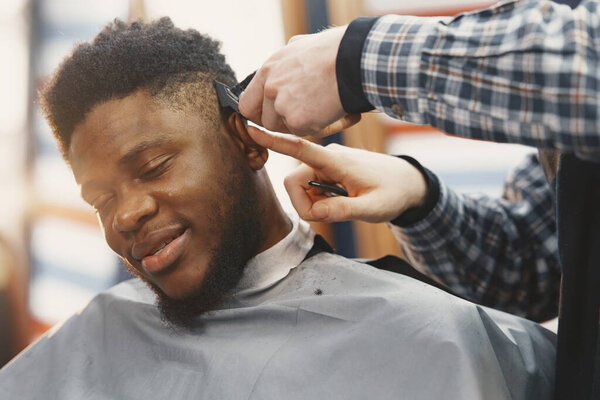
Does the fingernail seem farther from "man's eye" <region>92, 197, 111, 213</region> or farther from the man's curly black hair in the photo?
"man's eye" <region>92, 197, 111, 213</region>

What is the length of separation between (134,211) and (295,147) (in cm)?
39

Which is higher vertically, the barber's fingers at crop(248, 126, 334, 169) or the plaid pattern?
the plaid pattern

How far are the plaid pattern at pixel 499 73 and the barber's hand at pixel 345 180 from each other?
328mm

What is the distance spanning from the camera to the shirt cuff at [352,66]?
113 centimetres

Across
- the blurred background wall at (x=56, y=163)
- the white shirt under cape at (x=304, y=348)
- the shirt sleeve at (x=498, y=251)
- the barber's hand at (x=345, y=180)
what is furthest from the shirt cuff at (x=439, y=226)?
the blurred background wall at (x=56, y=163)

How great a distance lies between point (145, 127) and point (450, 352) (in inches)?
33.0

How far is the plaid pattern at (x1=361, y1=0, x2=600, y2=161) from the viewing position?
37.7 inches

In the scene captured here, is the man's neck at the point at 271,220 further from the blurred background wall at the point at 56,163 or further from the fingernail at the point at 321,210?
the blurred background wall at the point at 56,163

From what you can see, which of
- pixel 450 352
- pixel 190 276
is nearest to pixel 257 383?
pixel 190 276

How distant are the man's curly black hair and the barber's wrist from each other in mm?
590

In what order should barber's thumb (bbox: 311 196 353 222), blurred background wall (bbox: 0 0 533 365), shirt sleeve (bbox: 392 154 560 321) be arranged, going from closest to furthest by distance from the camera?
barber's thumb (bbox: 311 196 353 222) < shirt sleeve (bbox: 392 154 560 321) < blurred background wall (bbox: 0 0 533 365)

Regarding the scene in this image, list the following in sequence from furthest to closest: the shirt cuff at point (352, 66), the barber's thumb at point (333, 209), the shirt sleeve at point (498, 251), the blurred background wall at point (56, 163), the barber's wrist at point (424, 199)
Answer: the blurred background wall at point (56, 163), the shirt sleeve at point (498, 251), the barber's wrist at point (424, 199), the barber's thumb at point (333, 209), the shirt cuff at point (352, 66)

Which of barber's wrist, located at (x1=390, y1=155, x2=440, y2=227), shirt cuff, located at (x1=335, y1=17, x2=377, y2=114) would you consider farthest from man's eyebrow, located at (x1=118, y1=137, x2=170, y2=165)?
barber's wrist, located at (x1=390, y1=155, x2=440, y2=227)

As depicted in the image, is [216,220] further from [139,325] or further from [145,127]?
[139,325]
